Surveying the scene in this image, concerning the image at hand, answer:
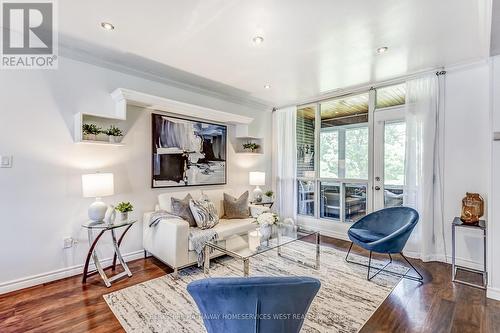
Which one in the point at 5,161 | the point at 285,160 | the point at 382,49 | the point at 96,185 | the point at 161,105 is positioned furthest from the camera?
the point at 285,160

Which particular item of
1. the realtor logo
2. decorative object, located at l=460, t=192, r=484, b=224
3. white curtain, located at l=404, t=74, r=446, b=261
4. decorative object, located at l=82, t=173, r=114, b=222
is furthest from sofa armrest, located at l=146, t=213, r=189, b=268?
decorative object, located at l=460, t=192, r=484, b=224

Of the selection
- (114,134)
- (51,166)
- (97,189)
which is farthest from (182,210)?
(51,166)

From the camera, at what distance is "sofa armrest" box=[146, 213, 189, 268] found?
8.73ft

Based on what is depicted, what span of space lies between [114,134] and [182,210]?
50.1 inches

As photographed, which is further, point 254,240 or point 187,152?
point 187,152

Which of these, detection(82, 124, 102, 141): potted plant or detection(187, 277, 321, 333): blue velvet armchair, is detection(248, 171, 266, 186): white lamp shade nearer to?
detection(82, 124, 102, 141): potted plant

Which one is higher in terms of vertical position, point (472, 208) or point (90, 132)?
point (90, 132)

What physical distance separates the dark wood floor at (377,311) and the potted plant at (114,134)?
162cm

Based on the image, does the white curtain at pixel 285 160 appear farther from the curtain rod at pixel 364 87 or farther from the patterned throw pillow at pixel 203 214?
the patterned throw pillow at pixel 203 214

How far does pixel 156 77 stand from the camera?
3.42m

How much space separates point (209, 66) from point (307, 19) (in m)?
1.45

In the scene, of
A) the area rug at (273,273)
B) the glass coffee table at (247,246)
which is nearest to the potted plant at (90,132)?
the area rug at (273,273)

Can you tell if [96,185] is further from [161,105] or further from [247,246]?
[247,246]

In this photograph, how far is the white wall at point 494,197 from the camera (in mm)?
2342
